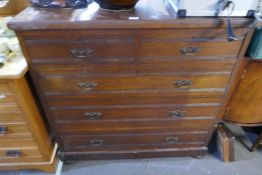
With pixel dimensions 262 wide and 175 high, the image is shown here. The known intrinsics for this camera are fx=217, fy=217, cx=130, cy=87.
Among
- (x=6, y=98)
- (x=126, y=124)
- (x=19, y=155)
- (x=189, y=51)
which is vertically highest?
(x=189, y=51)

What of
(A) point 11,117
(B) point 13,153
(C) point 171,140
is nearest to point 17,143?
(B) point 13,153

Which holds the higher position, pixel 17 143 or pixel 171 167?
pixel 17 143

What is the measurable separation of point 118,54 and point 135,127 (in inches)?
20.5

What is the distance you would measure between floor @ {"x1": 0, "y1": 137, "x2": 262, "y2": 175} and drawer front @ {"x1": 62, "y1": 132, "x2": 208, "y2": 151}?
150 mm

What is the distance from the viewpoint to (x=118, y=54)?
100cm

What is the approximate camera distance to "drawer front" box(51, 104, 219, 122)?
1224 millimetres

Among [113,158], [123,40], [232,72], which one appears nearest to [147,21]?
[123,40]

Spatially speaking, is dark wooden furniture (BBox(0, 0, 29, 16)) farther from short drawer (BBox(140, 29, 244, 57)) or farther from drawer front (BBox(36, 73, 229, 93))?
short drawer (BBox(140, 29, 244, 57))

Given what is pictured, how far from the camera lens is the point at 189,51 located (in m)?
1.02

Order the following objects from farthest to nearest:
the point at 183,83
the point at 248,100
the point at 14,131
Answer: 1. the point at 248,100
2. the point at 14,131
3. the point at 183,83

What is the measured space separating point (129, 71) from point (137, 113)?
0.30 metres

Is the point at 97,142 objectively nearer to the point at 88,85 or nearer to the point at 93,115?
the point at 93,115

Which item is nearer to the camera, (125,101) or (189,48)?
(189,48)

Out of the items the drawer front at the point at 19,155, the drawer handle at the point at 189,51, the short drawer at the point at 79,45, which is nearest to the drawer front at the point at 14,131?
the drawer front at the point at 19,155
